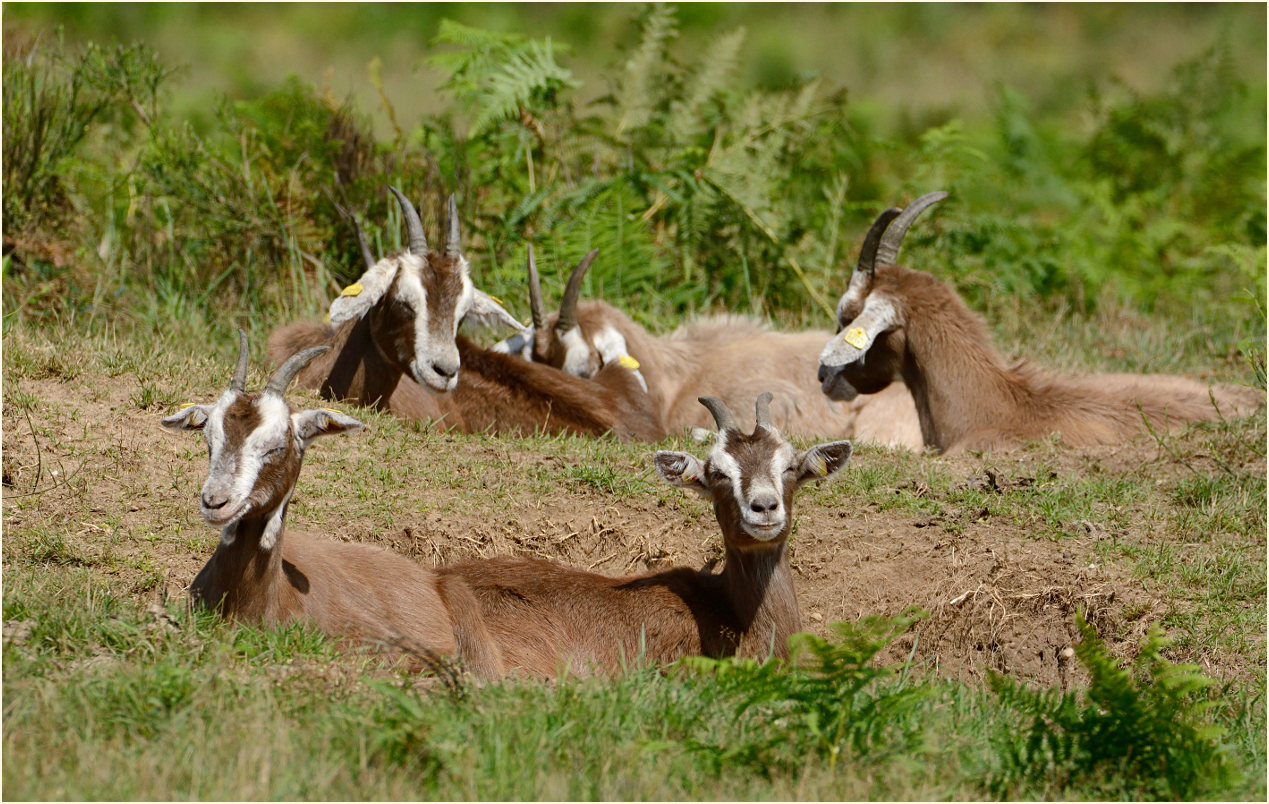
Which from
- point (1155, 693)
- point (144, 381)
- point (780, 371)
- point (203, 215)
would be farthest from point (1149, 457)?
point (203, 215)

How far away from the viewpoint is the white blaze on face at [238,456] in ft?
17.4

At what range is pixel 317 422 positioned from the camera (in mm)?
5770

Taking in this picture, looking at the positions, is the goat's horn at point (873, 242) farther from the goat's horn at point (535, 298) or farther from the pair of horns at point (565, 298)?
the goat's horn at point (535, 298)

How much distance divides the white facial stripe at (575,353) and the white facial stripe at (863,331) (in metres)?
2.31

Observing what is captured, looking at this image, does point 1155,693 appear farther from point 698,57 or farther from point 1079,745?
point 698,57

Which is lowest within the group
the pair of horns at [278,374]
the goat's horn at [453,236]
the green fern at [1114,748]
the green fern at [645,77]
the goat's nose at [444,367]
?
the goat's nose at [444,367]

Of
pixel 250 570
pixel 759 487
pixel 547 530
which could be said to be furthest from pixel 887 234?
pixel 250 570

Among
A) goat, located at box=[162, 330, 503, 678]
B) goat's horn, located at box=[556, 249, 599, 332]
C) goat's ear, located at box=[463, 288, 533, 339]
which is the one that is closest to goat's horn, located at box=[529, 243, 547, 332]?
goat's horn, located at box=[556, 249, 599, 332]

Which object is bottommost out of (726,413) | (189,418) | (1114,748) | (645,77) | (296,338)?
(296,338)

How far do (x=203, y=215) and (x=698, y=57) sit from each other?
5.39 meters

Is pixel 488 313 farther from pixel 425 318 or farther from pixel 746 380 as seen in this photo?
pixel 746 380

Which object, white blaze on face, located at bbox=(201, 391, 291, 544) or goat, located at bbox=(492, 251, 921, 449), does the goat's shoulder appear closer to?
goat, located at bbox=(492, 251, 921, 449)

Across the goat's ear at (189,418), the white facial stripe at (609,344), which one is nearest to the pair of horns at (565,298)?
the white facial stripe at (609,344)

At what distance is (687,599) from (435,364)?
9.97 ft
